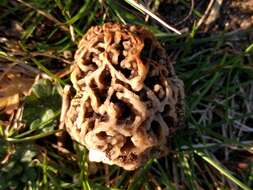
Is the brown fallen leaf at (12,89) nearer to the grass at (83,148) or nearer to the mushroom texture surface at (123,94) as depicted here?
the grass at (83,148)

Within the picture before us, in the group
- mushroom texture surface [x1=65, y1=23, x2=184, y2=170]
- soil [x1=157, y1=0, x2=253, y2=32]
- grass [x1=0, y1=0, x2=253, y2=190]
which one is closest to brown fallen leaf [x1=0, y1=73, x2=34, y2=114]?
grass [x1=0, y1=0, x2=253, y2=190]

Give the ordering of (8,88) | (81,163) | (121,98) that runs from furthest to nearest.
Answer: (8,88)
(81,163)
(121,98)

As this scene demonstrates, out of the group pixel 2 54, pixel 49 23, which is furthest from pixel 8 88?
pixel 49 23

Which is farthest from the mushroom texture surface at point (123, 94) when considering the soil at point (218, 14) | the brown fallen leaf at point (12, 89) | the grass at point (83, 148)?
the soil at point (218, 14)

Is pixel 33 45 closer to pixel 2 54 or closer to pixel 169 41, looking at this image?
pixel 2 54

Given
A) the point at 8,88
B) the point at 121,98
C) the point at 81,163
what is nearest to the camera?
the point at 121,98

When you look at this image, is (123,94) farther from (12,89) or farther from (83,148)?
(12,89)

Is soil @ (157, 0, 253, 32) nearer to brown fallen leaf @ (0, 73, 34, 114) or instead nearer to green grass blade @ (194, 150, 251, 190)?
green grass blade @ (194, 150, 251, 190)
